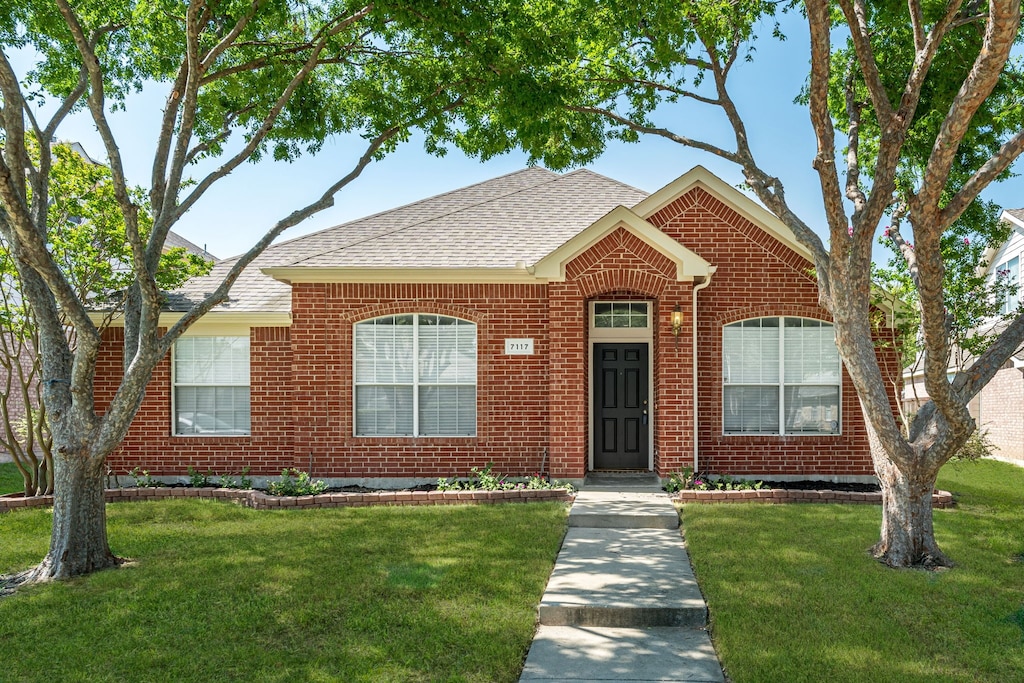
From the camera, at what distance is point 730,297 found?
12383 millimetres

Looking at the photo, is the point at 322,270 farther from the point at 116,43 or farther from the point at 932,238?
the point at 932,238

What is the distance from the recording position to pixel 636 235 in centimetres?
1169

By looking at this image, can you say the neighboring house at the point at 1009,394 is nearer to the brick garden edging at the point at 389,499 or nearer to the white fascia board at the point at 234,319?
the brick garden edging at the point at 389,499

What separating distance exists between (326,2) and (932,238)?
24.9 ft

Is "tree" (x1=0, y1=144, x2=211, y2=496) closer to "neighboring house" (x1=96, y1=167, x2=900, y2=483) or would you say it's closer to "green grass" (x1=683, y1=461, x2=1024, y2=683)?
"neighboring house" (x1=96, y1=167, x2=900, y2=483)

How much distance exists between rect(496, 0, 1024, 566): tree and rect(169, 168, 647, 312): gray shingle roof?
2.41 m

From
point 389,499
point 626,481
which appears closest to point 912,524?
point 626,481

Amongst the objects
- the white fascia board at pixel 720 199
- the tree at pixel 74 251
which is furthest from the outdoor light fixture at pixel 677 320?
the tree at pixel 74 251

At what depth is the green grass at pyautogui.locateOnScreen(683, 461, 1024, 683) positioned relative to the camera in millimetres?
5090

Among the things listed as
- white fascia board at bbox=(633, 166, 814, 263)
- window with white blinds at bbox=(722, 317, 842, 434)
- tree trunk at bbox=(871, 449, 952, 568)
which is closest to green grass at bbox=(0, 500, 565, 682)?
tree trunk at bbox=(871, 449, 952, 568)

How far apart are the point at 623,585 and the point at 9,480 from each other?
43.0ft

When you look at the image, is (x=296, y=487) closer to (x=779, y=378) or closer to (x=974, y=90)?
(x=779, y=378)

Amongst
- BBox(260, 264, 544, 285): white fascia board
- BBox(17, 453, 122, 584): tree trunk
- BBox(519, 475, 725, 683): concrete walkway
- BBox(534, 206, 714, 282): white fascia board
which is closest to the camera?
BBox(519, 475, 725, 683): concrete walkway

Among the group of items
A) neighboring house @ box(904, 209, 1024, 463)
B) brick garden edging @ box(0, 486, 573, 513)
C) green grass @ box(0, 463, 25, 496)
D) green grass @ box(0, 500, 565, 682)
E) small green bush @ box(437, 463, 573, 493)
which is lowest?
green grass @ box(0, 463, 25, 496)
